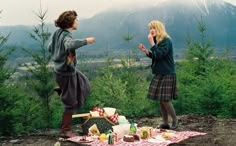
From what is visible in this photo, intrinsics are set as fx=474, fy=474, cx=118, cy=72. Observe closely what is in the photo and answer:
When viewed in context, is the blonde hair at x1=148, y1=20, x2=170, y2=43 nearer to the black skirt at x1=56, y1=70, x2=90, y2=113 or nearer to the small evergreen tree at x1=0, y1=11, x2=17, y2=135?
the black skirt at x1=56, y1=70, x2=90, y2=113

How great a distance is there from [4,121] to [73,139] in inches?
75.4

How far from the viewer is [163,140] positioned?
6.60 meters

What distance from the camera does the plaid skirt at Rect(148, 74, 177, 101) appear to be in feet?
23.8

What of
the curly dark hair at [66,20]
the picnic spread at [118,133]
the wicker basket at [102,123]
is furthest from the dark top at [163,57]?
the curly dark hair at [66,20]

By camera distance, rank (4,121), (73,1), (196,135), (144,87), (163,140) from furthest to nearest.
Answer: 1. (73,1)
2. (144,87)
3. (4,121)
4. (196,135)
5. (163,140)

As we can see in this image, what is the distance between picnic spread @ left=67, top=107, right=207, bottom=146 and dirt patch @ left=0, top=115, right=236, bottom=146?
0.72ft

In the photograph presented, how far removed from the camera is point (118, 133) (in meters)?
6.77

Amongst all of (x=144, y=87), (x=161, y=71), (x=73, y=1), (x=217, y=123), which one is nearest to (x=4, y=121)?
(x=161, y=71)

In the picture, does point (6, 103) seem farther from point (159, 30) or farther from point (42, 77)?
point (159, 30)

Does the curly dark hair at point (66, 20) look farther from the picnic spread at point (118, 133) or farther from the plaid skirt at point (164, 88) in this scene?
the plaid skirt at point (164, 88)

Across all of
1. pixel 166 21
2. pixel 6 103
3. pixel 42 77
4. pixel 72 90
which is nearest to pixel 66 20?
pixel 72 90

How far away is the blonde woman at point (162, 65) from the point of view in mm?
7156

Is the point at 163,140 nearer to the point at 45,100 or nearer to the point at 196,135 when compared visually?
the point at 196,135

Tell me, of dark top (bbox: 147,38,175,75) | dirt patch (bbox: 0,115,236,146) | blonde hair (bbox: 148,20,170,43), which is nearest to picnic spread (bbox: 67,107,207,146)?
dirt patch (bbox: 0,115,236,146)
